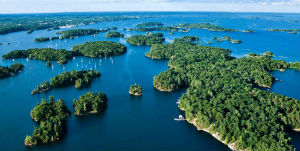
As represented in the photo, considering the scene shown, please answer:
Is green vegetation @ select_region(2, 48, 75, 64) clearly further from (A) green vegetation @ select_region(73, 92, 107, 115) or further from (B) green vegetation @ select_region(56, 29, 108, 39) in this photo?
(B) green vegetation @ select_region(56, 29, 108, 39)

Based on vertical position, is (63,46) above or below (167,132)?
above

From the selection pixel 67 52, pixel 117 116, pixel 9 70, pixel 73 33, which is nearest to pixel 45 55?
pixel 67 52

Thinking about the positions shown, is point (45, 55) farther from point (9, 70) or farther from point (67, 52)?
Answer: point (9, 70)

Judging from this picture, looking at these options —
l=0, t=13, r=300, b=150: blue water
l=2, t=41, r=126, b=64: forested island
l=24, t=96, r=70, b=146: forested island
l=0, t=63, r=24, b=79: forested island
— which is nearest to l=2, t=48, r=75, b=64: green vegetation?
l=2, t=41, r=126, b=64: forested island

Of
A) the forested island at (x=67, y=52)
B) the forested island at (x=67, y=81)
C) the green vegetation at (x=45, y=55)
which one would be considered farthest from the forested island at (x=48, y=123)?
the green vegetation at (x=45, y=55)

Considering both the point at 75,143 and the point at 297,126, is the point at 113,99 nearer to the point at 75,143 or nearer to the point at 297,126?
the point at 75,143

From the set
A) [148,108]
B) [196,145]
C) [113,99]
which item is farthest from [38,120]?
[196,145]

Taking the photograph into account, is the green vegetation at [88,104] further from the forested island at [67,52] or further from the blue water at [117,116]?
the forested island at [67,52]
